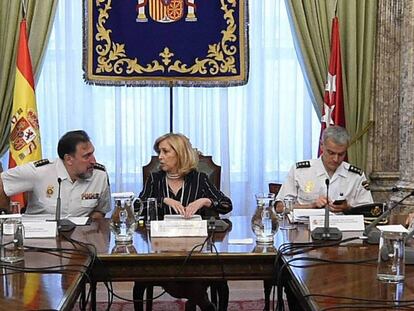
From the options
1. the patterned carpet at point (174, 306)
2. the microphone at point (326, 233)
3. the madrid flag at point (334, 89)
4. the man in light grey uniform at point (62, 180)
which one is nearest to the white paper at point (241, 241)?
the microphone at point (326, 233)

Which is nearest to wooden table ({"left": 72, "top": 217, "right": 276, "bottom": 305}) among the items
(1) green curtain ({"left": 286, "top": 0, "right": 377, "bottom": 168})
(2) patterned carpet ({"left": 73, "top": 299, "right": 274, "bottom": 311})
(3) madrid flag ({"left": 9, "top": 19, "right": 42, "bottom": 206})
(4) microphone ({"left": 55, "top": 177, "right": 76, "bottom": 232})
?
(4) microphone ({"left": 55, "top": 177, "right": 76, "bottom": 232})

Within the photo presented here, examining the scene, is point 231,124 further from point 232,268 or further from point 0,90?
point 232,268

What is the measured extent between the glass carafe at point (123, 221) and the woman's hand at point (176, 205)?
441mm

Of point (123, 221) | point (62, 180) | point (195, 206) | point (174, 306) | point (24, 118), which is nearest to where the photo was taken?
point (123, 221)

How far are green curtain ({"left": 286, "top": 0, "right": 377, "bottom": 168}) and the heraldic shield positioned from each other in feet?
2.77

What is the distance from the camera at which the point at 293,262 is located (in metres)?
2.24

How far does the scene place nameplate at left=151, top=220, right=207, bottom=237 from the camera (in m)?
2.77

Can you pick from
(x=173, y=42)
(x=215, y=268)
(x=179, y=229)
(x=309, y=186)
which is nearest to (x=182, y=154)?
(x=179, y=229)

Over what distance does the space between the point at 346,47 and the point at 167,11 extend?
55.9 inches

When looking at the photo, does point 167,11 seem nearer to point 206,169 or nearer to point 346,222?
point 206,169

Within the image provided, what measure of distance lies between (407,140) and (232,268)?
286 centimetres

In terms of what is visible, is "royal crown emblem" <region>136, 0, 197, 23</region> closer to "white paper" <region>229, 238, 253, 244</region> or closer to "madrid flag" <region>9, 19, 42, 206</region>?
"madrid flag" <region>9, 19, 42, 206</region>

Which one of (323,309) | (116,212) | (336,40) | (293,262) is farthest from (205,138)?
(323,309)

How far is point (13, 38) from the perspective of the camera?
15.7 ft
